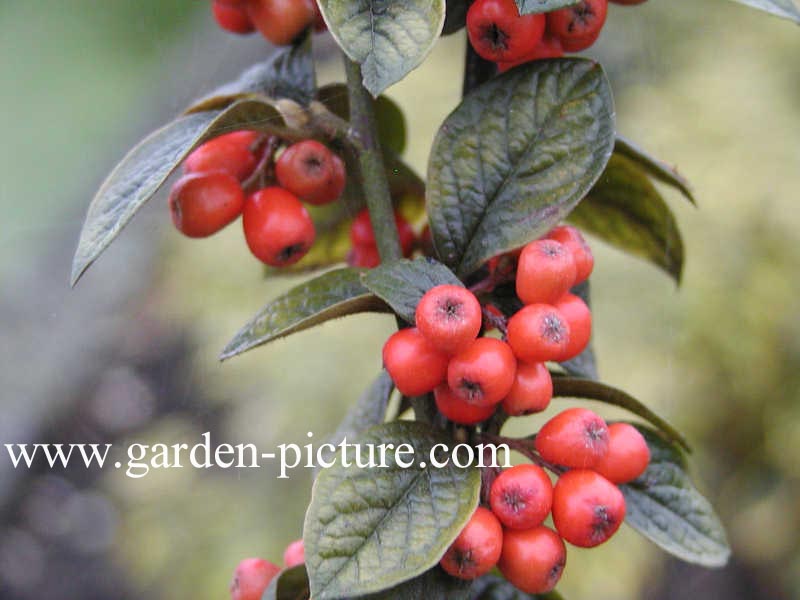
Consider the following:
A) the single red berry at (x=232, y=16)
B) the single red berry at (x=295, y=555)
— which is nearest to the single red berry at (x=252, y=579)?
the single red berry at (x=295, y=555)

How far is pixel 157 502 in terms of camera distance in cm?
209

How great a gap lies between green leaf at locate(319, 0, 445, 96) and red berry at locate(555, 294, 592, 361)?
0.17 m

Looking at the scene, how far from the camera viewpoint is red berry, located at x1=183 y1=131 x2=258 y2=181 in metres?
0.58

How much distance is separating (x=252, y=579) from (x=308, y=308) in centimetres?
21

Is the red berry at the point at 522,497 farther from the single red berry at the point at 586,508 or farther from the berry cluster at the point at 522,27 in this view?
the berry cluster at the point at 522,27

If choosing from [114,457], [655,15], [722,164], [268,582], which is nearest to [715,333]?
[722,164]

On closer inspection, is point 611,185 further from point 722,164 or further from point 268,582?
point 722,164

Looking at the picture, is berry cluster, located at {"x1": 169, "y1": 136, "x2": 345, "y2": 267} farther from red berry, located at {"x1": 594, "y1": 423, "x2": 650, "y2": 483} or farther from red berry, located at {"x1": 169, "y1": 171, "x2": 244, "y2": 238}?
red berry, located at {"x1": 594, "y1": 423, "x2": 650, "y2": 483}

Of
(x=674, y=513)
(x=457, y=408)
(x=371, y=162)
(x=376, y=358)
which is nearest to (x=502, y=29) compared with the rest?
(x=371, y=162)

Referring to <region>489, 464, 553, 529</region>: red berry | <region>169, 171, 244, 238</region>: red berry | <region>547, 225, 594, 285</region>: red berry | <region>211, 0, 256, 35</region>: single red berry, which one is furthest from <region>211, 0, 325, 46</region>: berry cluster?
<region>489, 464, 553, 529</region>: red berry

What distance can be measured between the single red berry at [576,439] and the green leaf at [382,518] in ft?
0.16

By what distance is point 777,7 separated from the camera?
52 cm

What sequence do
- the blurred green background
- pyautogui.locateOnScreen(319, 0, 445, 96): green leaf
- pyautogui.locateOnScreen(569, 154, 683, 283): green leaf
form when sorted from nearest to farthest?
pyautogui.locateOnScreen(319, 0, 445, 96): green leaf < pyautogui.locateOnScreen(569, 154, 683, 283): green leaf < the blurred green background

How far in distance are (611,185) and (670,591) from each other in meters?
1.64
